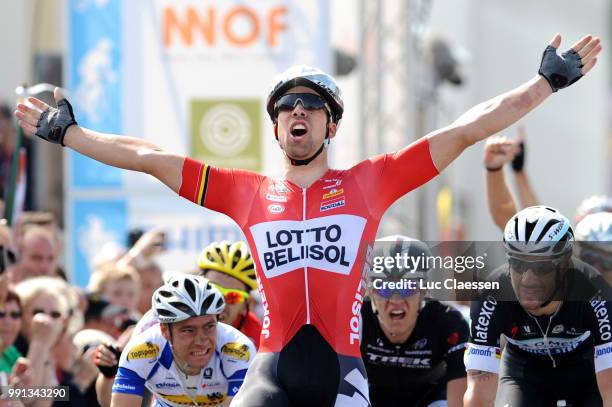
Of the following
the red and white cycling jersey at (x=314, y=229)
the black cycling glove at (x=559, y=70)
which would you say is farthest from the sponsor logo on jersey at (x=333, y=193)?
the black cycling glove at (x=559, y=70)

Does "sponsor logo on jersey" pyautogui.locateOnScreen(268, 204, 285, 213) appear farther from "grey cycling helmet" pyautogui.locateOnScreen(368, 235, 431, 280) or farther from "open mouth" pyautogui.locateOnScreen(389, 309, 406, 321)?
"open mouth" pyautogui.locateOnScreen(389, 309, 406, 321)

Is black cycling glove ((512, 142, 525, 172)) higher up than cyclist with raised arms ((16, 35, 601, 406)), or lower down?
higher up

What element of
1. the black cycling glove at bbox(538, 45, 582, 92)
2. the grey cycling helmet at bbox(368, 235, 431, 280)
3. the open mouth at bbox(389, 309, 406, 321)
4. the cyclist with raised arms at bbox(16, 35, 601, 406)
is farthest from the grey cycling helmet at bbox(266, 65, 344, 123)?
the open mouth at bbox(389, 309, 406, 321)

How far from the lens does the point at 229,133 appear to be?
11703 millimetres

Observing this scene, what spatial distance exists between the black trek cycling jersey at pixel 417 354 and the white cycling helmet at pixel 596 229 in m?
0.93

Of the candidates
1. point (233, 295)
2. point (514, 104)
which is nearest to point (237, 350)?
point (233, 295)

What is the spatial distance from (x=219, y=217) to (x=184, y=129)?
93 cm

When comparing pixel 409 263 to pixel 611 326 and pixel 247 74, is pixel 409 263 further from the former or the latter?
pixel 247 74

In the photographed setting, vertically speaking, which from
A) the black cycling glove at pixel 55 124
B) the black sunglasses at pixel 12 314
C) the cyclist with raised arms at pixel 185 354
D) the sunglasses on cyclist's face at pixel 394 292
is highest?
the black cycling glove at pixel 55 124

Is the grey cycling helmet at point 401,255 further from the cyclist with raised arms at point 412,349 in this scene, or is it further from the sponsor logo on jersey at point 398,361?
the sponsor logo on jersey at point 398,361

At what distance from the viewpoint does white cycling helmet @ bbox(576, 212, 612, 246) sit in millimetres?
7871

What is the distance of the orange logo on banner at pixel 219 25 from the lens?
38.6 ft

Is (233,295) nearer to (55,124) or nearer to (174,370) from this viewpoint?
(174,370)

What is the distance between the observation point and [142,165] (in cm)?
606
